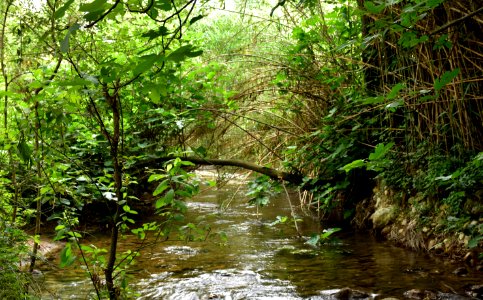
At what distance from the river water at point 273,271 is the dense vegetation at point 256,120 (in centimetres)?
36

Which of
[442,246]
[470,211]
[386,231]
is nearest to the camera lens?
[470,211]

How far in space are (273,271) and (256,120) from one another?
170cm

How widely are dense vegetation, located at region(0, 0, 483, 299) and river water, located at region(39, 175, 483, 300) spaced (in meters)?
0.36

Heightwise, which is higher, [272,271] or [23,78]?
[23,78]

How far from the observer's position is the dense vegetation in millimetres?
2242

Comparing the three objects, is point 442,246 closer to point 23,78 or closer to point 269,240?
point 269,240

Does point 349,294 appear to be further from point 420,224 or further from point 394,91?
point 394,91

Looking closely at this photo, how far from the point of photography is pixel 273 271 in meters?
3.95

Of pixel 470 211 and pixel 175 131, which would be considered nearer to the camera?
pixel 470 211

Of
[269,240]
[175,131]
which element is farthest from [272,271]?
[175,131]

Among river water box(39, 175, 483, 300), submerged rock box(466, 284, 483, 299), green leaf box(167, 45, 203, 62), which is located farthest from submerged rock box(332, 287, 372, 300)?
green leaf box(167, 45, 203, 62)

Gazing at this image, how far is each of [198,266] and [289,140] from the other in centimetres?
213

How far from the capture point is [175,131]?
17.6 ft

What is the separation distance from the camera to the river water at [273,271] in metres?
3.37
